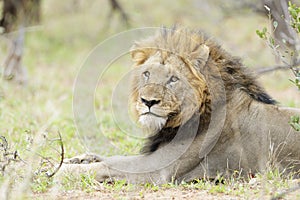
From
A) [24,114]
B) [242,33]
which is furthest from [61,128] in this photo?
[242,33]

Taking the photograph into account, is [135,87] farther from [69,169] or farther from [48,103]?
[48,103]

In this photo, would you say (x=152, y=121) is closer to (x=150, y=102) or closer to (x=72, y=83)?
(x=150, y=102)

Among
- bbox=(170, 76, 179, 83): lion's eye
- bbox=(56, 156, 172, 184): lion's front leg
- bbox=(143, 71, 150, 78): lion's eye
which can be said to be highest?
bbox=(143, 71, 150, 78): lion's eye

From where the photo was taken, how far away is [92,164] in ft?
16.2

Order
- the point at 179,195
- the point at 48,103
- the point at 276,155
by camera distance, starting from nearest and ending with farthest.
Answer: the point at 179,195 < the point at 276,155 < the point at 48,103

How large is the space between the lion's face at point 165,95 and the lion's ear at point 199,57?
0.09m

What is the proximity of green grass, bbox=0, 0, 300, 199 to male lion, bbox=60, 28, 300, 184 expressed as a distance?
0.17 meters

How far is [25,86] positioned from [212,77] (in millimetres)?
4953

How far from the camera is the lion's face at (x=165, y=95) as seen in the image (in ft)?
15.7

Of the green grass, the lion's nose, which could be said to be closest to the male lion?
the lion's nose

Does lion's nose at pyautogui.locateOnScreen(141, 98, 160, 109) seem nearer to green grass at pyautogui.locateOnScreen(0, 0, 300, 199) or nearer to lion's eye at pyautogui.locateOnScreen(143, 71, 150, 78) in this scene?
lion's eye at pyautogui.locateOnScreen(143, 71, 150, 78)

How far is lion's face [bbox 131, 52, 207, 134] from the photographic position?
4797 millimetres

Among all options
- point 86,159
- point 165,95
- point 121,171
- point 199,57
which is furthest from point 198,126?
point 86,159

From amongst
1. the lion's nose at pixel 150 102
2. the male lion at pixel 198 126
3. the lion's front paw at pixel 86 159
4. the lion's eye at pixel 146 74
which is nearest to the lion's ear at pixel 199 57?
the male lion at pixel 198 126
